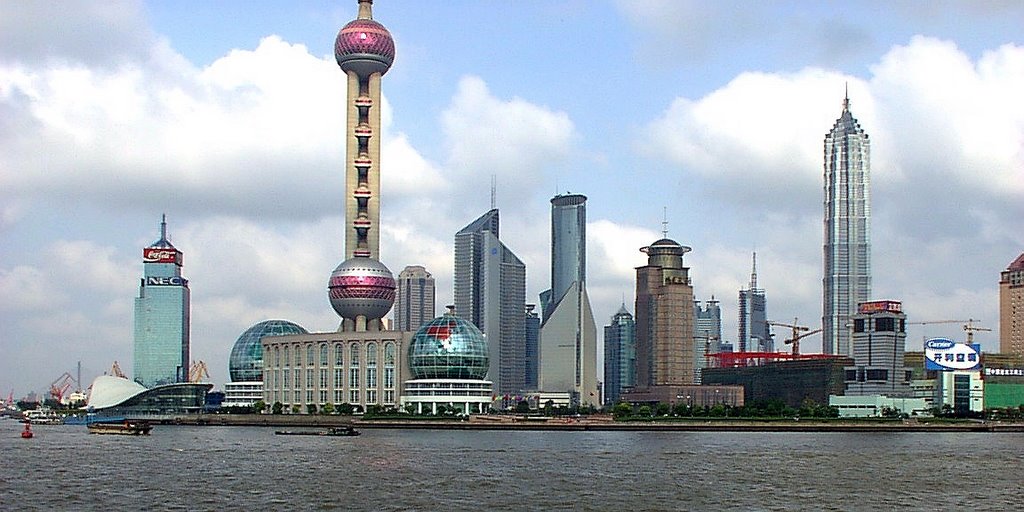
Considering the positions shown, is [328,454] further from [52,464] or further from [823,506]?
[823,506]

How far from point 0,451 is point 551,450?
180 ft

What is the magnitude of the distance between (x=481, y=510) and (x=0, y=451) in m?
78.6

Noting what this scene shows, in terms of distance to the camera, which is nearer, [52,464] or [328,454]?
[52,464]

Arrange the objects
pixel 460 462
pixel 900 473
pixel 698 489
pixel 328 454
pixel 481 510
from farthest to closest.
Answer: pixel 328 454 → pixel 460 462 → pixel 900 473 → pixel 698 489 → pixel 481 510

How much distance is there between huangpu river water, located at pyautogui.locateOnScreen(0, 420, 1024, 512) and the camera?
88.6 m

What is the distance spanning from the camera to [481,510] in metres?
84.2

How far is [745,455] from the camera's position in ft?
455

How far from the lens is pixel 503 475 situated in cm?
10938

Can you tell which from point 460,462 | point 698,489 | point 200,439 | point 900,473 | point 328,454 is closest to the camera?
point 698,489

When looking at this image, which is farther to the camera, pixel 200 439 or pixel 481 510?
pixel 200 439

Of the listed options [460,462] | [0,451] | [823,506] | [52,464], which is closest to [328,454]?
[460,462]

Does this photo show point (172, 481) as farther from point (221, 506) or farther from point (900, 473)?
point (900, 473)

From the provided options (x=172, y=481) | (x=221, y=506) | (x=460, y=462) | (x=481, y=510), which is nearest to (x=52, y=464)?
(x=172, y=481)

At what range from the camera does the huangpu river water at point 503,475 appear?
88625mm
